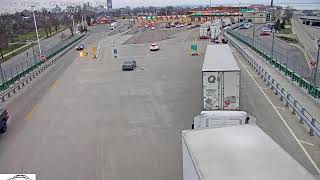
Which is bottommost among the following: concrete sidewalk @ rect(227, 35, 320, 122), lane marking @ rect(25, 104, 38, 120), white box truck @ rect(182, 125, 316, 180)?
lane marking @ rect(25, 104, 38, 120)

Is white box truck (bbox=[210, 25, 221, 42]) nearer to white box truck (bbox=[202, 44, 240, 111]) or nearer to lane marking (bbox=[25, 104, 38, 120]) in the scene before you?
lane marking (bbox=[25, 104, 38, 120])

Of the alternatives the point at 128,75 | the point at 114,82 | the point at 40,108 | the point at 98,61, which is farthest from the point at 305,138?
the point at 98,61

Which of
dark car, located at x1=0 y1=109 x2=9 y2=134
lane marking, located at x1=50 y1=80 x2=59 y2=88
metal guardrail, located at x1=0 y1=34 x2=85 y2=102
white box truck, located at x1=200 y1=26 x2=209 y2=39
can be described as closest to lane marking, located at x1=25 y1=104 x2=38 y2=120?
dark car, located at x1=0 y1=109 x2=9 y2=134

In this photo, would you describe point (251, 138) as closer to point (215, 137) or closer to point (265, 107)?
point (215, 137)

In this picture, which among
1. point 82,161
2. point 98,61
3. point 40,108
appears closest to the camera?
point 82,161

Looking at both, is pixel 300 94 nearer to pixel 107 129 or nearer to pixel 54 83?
pixel 107 129

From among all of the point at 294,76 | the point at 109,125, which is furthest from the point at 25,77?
the point at 294,76

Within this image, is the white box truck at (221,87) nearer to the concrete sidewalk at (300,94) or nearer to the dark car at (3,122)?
the concrete sidewalk at (300,94)
